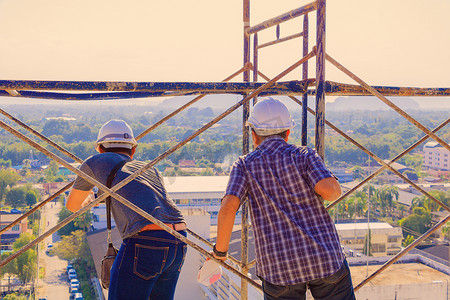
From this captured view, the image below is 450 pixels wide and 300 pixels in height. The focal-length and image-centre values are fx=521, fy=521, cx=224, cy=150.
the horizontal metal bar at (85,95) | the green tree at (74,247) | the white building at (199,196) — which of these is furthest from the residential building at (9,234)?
the horizontal metal bar at (85,95)

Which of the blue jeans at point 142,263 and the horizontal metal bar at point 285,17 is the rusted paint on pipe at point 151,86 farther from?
the blue jeans at point 142,263

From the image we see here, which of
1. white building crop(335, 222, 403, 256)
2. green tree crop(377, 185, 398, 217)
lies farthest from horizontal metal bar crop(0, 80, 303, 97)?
green tree crop(377, 185, 398, 217)

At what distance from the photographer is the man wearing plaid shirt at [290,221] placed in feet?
6.99

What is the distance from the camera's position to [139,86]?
9.21 ft

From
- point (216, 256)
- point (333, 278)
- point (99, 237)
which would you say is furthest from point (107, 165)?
point (99, 237)

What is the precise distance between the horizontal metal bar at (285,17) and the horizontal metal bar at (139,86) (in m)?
0.45

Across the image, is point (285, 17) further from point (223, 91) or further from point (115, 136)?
point (115, 136)

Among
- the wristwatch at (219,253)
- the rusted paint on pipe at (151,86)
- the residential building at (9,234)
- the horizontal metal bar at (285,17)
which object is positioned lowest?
the residential building at (9,234)

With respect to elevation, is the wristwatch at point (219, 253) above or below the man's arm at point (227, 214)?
below

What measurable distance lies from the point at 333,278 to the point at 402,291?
1811cm

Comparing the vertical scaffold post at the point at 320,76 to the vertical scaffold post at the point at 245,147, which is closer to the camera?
the vertical scaffold post at the point at 320,76

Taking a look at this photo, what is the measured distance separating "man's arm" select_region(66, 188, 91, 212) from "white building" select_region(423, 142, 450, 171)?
105 meters

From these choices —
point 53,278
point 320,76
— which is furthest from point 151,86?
point 53,278

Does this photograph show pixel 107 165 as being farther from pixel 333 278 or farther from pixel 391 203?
pixel 391 203
